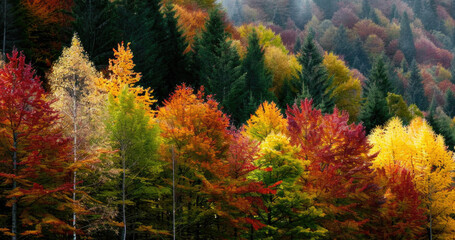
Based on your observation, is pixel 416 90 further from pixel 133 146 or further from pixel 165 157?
pixel 133 146

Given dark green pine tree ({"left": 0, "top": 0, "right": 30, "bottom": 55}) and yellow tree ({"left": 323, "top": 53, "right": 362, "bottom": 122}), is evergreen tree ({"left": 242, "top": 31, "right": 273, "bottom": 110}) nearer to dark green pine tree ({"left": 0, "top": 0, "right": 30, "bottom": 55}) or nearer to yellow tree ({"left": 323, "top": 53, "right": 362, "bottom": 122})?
yellow tree ({"left": 323, "top": 53, "right": 362, "bottom": 122})

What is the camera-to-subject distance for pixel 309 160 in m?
34.4

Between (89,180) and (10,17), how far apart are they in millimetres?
23890

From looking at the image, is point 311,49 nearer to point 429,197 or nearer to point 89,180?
point 429,197

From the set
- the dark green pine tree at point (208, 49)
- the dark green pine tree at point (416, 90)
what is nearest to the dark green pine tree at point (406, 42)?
the dark green pine tree at point (416, 90)

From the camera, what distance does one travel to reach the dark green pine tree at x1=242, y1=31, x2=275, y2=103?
61000 millimetres

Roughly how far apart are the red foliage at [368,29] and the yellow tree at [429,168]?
138m

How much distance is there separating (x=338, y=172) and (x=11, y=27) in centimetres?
3129

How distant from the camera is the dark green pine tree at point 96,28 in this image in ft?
148

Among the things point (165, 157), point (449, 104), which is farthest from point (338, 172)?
point (449, 104)

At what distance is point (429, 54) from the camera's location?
194 meters

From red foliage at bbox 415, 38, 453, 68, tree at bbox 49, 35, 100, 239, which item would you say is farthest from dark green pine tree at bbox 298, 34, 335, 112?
red foliage at bbox 415, 38, 453, 68

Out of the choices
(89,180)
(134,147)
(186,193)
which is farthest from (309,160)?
(89,180)

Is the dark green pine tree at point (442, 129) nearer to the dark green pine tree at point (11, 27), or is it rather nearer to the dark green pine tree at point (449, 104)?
the dark green pine tree at point (11, 27)
